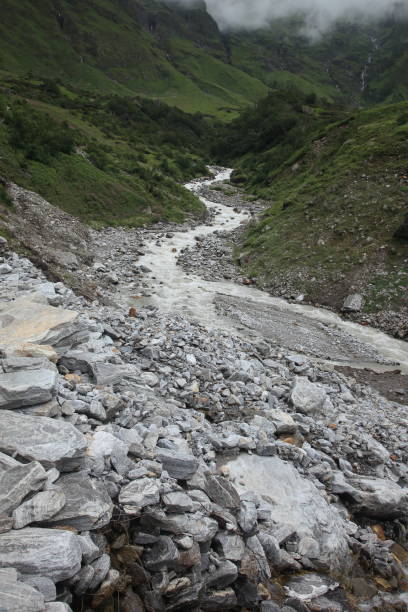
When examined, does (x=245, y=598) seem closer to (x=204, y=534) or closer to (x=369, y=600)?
(x=204, y=534)

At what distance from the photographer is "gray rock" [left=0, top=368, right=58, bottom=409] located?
706 cm

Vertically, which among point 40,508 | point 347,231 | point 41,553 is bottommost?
point 41,553

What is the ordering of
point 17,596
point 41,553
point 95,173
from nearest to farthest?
1. point 17,596
2. point 41,553
3. point 95,173

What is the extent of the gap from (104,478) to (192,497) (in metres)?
1.65

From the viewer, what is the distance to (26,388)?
7.20m

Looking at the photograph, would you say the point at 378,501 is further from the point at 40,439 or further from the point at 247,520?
the point at 40,439

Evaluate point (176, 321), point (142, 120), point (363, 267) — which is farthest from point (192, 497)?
point (142, 120)

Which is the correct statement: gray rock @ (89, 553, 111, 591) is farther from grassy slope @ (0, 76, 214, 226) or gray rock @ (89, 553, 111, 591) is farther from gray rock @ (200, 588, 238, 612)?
grassy slope @ (0, 76, 214, 226)

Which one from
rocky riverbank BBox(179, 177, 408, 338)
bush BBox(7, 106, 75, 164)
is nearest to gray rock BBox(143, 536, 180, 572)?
rocky riverbank BBox(179, 177, 408, 338)

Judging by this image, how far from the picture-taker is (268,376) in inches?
593

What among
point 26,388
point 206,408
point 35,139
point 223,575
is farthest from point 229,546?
point 35,139

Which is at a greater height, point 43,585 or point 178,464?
point 178,464

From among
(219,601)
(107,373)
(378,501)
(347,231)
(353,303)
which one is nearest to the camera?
(219,601)

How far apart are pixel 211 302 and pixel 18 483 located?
66.0 ft
